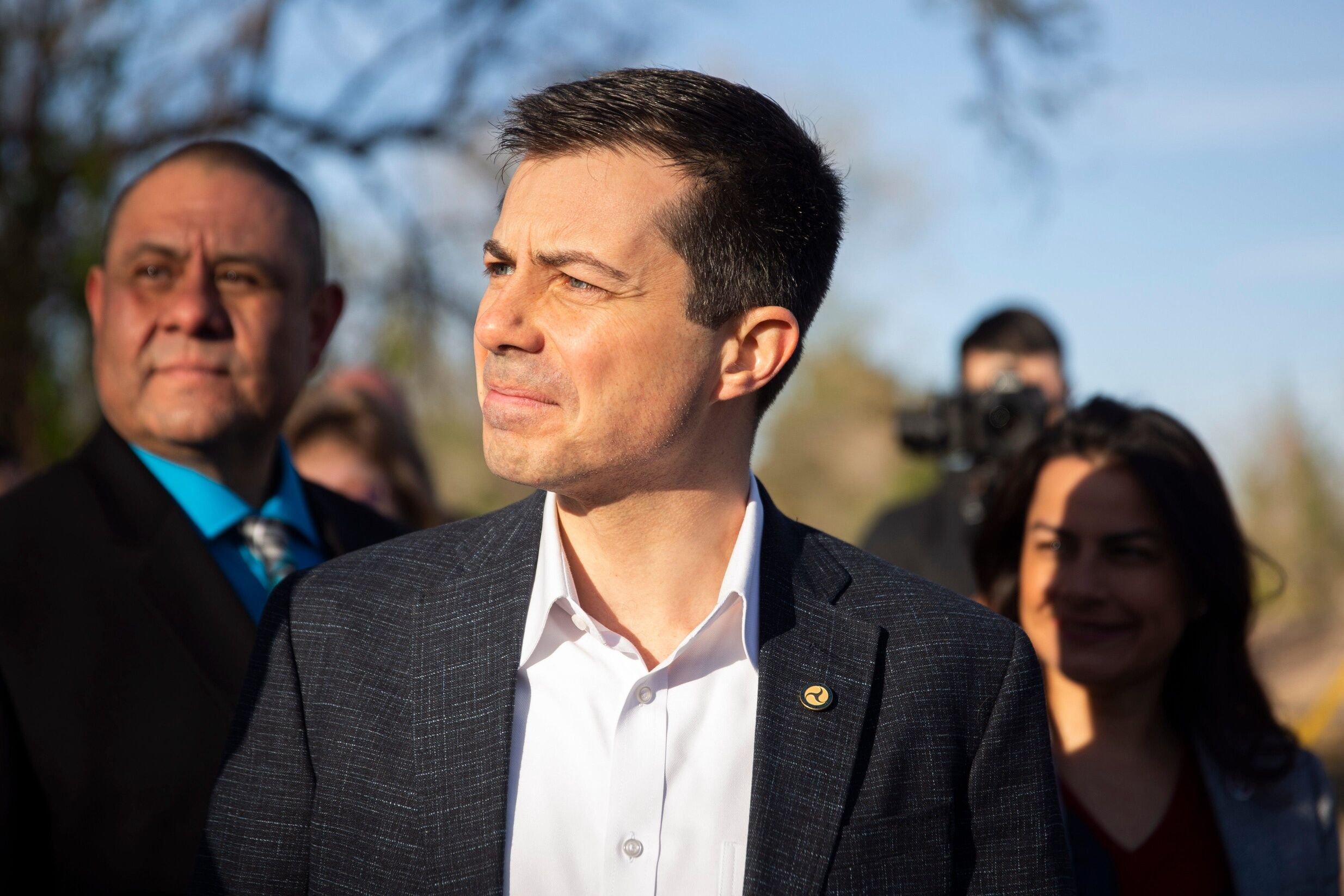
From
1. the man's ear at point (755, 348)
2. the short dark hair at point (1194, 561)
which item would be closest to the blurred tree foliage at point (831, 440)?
the short dark hair at point (1194, 561)

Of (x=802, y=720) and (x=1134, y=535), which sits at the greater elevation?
(x=1134, y=535)

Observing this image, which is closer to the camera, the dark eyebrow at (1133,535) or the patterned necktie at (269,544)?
the patterned necktie at (269,544)

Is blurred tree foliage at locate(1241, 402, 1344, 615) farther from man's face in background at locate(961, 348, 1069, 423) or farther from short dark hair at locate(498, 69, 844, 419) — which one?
short dark hair at locate(498, 69, 844, 419)

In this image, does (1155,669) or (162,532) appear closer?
(162,532)

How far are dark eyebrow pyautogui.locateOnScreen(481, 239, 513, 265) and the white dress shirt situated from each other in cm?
45

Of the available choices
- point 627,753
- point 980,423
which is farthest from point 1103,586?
point 627,753

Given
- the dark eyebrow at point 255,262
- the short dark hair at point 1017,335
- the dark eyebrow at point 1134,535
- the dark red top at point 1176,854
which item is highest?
the short dark hair at point 1017,335

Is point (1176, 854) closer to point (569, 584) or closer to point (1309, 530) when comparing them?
point (569, 584)

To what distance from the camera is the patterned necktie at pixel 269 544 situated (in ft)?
8.71

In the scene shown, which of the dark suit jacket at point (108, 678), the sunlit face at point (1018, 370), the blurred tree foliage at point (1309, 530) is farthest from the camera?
the blurred tree foliage at point (1309, 530)

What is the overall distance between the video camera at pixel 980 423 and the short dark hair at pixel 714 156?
2.05 m

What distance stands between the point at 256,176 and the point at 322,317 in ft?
1.20

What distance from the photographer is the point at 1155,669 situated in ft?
9.37

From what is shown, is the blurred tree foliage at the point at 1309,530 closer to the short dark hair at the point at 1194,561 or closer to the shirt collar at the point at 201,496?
the short dark hair at the point at 1194,561
